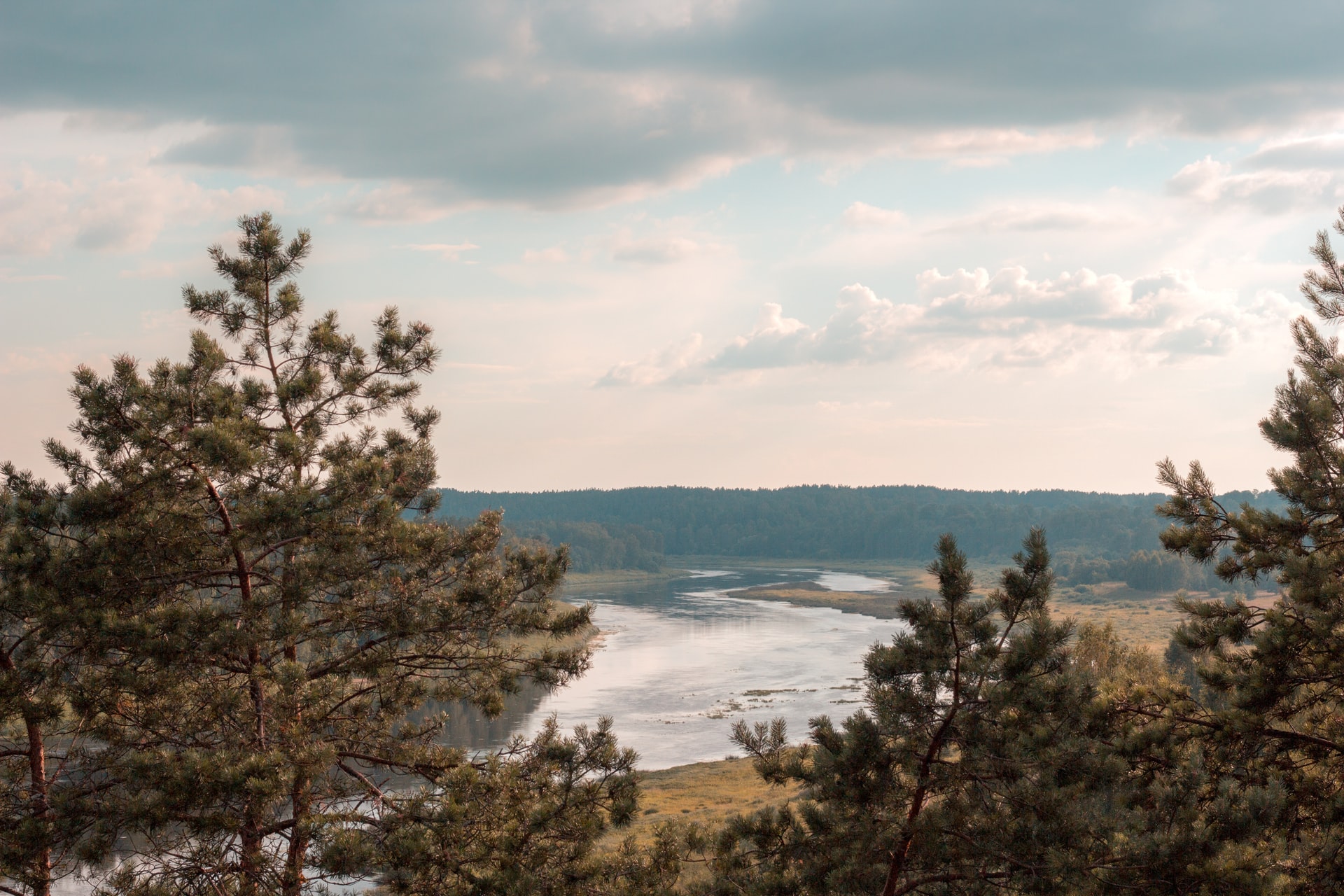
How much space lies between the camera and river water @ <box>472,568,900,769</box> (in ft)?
151

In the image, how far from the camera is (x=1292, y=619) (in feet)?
30.7

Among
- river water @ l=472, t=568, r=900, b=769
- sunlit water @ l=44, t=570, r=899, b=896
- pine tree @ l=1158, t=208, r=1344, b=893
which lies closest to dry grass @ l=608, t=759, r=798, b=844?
river water @ l=472, t=568, r=900, b=769

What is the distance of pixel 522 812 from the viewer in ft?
32.6

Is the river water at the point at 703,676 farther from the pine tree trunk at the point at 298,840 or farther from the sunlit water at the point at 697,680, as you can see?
the pine tree trunk at the point at 298,840

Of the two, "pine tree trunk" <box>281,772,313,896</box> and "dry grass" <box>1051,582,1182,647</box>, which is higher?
"pine tree trunk" <box>281,772,313,896</box>

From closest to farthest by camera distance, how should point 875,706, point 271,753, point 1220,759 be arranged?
point 875,706 < point 271,753 < point 1220,759

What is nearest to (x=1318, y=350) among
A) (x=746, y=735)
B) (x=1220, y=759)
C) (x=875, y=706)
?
(x=1220, y=759)

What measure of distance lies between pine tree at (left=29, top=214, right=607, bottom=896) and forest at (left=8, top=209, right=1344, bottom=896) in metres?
0.04

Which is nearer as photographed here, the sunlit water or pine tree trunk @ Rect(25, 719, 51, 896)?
pine tree trunk @ Rect(25, 719, 51, 896)

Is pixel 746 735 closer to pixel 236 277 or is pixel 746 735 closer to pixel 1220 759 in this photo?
pixel 1220 759

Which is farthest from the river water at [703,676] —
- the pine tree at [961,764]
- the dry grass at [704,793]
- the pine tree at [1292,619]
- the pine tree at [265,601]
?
the pine tree at [961,764]

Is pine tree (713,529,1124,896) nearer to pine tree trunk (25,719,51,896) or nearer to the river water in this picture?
pine tree trunk (25,719,51,896)

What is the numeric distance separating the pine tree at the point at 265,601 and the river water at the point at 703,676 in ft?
35.4

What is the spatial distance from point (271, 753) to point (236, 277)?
5.49 m
